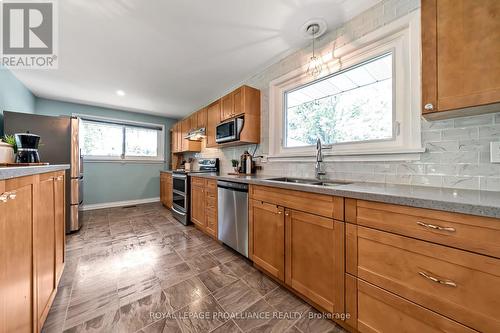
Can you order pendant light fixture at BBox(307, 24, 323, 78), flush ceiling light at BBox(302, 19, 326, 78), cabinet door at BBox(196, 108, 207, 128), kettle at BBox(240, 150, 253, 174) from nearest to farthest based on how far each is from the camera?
1. flush ceiling light at BBox(302, 19, 326, 78)
2. pendant light fixture at BBox(307, 24, 323, 78)
3. kettle at BBox(240, 150, 253, 174)
4. cabinet door at BBox(196, 108, 207, 128)

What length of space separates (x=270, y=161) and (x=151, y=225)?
2374 mm

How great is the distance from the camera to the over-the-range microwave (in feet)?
8.45

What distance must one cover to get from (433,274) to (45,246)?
2197 mm

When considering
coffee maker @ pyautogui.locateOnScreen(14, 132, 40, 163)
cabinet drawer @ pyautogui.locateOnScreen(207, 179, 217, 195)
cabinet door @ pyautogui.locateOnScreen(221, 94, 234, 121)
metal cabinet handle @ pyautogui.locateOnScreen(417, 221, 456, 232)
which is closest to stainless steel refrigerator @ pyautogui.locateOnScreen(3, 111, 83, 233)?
coffee maker @ pyautogui.locateOnScreen(14, 132, 40, 163)

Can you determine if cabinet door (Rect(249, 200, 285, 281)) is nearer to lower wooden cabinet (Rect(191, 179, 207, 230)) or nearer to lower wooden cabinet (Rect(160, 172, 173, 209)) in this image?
lower wooden cabinet (Rect(191, 179, 207, 230))

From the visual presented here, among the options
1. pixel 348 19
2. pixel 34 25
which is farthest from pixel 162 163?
pixel 348 19

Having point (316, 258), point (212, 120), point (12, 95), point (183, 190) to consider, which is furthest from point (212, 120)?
point (12, 95)

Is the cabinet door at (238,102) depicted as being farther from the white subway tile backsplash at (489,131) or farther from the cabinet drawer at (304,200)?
the white subway tile backsplash at (489,131)

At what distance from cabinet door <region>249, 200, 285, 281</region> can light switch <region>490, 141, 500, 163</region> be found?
1.31 m

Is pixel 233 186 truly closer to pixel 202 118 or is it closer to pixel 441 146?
pixel 441 146

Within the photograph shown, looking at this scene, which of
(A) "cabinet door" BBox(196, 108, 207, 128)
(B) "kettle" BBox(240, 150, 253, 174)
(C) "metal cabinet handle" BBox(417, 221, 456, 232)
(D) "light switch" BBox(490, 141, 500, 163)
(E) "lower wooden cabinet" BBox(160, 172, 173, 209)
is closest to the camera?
(C) "metal cabinet handle" BBox(417, 221, 456, 232)

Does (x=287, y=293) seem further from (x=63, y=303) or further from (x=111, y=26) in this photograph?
(x=111, y=26)

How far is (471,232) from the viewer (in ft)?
2.44

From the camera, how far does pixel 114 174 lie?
176 inches
